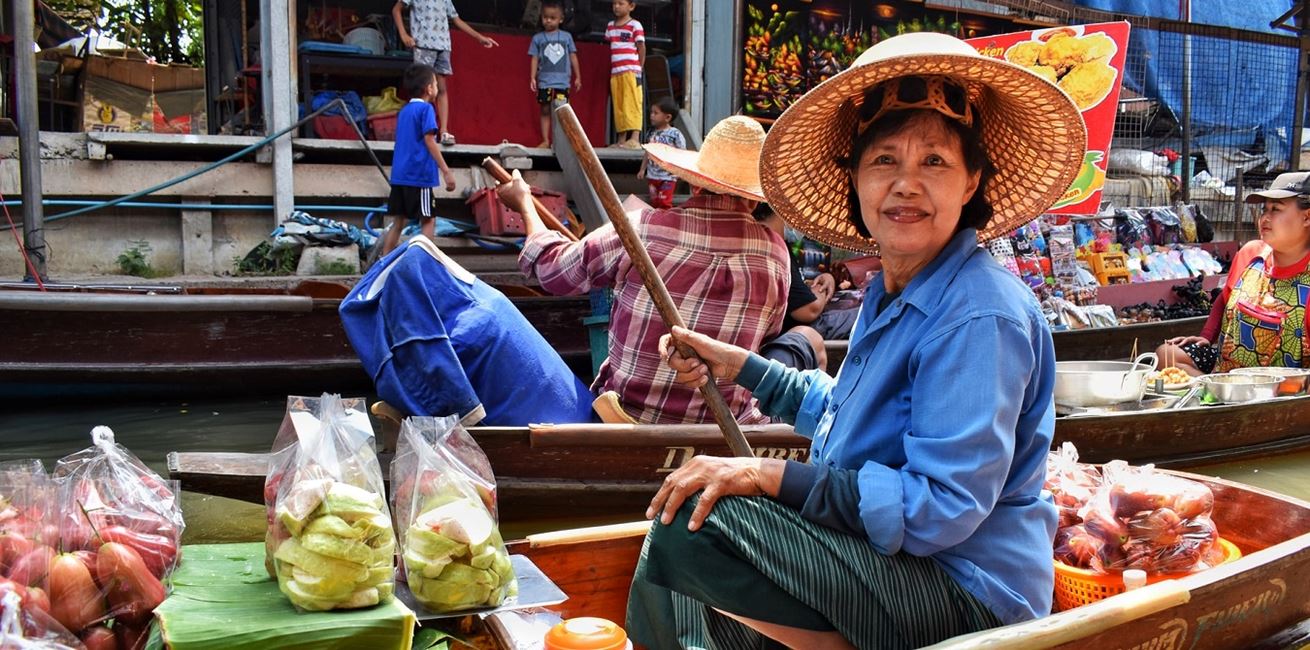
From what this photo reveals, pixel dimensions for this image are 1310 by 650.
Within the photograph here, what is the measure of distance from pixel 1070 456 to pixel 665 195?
5931 millimetres

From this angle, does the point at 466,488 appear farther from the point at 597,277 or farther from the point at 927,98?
the point at 597,277

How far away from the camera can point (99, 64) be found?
1193cm

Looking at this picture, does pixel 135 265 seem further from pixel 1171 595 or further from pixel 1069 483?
pixel 1171 595

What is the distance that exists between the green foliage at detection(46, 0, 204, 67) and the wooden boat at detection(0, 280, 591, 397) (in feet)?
31.2

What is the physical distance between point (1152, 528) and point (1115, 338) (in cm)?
495

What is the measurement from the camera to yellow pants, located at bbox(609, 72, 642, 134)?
9.05 m

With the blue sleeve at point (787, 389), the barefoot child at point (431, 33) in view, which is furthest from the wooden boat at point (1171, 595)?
the barefoot child at point (431, 33)

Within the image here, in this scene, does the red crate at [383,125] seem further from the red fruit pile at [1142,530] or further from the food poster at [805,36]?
the red fruit pile at [1142,530]

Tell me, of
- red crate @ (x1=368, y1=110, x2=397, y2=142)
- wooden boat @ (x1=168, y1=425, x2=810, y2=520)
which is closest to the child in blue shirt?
red crate @ (x1=368, y1=110, x2=397, y2=142)

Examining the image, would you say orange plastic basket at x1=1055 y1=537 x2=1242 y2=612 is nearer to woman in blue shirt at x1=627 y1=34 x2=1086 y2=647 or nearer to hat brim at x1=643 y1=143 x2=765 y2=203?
woman in blue shirt at x1=627 y1=34 x2=1086 y2=647

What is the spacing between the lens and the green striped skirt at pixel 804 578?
5.16 feet

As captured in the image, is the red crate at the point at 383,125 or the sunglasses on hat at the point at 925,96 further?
the red crate at the point at 383,125

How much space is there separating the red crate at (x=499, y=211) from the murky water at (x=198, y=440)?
2448mm

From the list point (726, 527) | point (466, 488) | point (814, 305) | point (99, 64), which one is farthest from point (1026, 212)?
point (99, 64)
